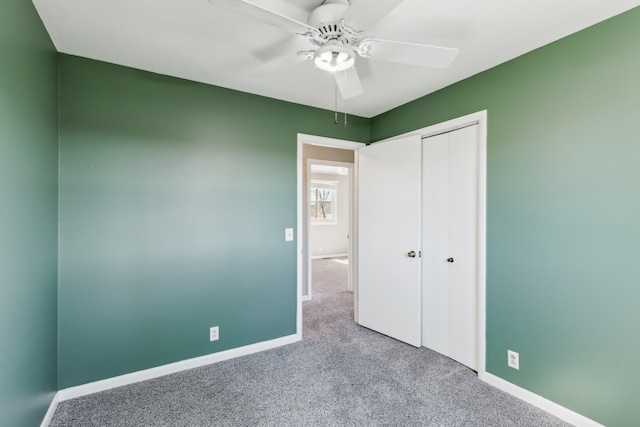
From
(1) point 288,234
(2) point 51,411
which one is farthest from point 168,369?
(1) point 288,234

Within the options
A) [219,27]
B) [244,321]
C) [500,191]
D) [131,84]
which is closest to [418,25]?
[219,27]

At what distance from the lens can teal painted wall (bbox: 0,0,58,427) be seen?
1.24 metres

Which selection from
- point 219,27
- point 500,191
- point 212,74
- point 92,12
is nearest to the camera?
point 92,12

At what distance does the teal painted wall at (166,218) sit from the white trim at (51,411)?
110mm

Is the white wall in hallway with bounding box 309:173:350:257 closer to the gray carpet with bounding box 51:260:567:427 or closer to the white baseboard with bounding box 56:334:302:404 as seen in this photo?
the white baseboard with bounding box 56:334:302:404

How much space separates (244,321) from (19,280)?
1.66 meters

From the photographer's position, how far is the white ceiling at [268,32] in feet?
5.08

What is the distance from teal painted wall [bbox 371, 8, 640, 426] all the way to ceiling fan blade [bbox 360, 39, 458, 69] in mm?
924

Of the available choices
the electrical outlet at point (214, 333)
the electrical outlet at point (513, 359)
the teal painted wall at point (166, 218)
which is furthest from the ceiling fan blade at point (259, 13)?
the electrical outlet at point (513, 359)

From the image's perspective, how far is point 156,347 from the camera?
91.5 inches

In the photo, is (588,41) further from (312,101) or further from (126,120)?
(126,120)

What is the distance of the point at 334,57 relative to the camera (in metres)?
1.53

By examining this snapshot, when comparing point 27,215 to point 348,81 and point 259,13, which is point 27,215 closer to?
point 259,13

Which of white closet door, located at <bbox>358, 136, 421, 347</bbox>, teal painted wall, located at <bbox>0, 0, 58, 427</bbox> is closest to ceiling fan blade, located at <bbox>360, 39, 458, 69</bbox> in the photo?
white closet door, located at <bbox>358, 136, 421, 347</bbox>
